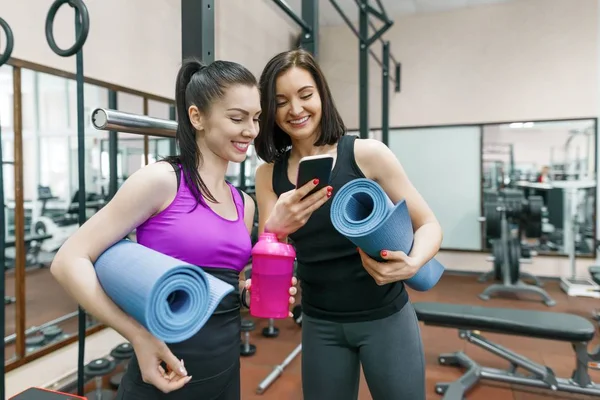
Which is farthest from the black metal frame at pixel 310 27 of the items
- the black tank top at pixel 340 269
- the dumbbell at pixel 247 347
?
the dumbbell at pixel 247 347

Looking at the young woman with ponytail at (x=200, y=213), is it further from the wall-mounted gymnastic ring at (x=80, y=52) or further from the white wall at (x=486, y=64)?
the white wall at (x=486, y=64)

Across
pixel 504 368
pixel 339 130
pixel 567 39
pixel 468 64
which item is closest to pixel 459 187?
pixel 468 64

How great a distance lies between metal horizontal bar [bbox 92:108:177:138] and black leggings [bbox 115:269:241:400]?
37 centimetres

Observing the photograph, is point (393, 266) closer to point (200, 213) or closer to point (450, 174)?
point (200, 213)

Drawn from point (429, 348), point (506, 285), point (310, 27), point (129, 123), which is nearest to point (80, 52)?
point (129, 123)

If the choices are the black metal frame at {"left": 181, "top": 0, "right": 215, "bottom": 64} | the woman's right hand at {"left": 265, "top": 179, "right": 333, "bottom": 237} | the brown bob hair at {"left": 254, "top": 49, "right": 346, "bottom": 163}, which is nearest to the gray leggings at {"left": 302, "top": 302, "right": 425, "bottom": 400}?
the woman's right hand at {"left": 265, "top": 179, "right": 333, "bottom": 237}

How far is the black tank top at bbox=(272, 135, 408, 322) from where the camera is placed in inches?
46.3

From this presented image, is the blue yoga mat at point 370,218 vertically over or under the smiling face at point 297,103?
under

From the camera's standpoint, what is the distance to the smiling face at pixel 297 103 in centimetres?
114

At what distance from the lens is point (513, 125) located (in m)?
5.26

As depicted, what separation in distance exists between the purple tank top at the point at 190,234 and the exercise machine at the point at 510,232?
4.21m

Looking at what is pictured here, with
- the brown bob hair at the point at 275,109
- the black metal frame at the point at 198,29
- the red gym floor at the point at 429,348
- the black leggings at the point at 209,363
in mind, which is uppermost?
the black metal frame at the point at 198,29

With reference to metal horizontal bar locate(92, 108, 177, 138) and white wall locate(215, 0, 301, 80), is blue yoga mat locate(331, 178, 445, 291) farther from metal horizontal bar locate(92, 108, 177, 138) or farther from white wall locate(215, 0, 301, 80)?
white wall locate(215, 0, 301, 80)

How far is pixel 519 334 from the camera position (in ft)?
8.00
